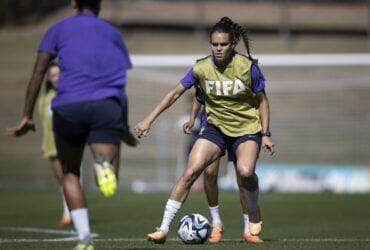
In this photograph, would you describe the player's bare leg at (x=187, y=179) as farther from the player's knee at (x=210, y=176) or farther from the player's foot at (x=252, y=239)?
the player's foot at (x=252, y=239)

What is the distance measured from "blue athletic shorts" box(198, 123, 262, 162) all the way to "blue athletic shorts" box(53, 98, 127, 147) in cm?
232

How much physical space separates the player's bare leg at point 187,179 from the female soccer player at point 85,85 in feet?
5.23

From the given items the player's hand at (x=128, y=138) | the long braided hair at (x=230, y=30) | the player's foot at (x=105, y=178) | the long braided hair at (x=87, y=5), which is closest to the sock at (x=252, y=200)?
the long braided hair at (x=230, y=30)

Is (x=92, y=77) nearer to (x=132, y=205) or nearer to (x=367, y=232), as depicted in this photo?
(x=367, y=232)

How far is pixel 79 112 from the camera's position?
7996 millimetres

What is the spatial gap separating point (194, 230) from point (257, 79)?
1657 mm

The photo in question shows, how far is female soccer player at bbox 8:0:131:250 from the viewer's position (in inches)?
315

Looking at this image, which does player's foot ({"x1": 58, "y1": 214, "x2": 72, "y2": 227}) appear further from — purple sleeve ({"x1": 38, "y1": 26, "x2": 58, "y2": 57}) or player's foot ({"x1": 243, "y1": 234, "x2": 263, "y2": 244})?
purple sleeve ({"x1": 38, "y1": 26, "x2": 58, "y2": 57})

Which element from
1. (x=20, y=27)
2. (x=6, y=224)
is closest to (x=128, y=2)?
(x=20, y=27)

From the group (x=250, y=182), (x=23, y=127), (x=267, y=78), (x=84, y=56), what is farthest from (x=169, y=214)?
(x=267, y=78)

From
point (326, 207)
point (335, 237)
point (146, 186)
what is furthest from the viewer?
point (146, 186)

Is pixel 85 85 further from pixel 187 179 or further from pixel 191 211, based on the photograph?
pixel 191 211

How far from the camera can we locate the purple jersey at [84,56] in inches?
315

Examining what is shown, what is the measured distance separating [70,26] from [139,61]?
1599 cm
